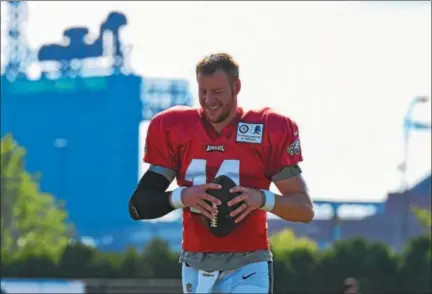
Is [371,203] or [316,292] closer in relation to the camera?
[316,292]

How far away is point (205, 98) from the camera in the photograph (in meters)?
6.71

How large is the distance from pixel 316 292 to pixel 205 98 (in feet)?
98.8

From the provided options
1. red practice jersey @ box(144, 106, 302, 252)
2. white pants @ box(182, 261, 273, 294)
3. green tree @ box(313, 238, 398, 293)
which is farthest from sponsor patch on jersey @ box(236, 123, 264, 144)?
green tree @ box(313, 238, 398, 293)

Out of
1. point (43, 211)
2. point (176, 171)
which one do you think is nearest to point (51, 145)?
point (43, 211)

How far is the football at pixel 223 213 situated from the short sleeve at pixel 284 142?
33 cm

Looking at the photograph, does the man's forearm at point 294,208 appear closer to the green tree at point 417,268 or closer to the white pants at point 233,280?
the white pants at point 233,280

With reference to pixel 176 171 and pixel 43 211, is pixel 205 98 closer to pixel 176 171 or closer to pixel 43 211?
pixel 176 171

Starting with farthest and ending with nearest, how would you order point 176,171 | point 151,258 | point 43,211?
point 43,211 → point 151,258 → point 176,171

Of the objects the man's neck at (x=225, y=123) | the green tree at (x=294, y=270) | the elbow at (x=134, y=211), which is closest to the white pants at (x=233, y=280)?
the elbow at (x=134, y=211)

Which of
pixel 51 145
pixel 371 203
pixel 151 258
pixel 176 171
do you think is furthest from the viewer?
pixel 51 145

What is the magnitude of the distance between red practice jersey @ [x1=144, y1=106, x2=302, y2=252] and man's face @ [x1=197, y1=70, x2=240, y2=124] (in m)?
0.11

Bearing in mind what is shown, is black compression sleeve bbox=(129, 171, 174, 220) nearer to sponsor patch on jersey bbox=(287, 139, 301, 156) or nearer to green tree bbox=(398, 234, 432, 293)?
sponsor patch on jersey bbox=(287, 139, 301, 156)

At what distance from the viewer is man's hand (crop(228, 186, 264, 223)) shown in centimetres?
655

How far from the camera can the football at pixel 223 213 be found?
21.5 feet
